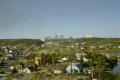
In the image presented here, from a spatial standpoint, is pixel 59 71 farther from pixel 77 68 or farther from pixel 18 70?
pixel 18 70

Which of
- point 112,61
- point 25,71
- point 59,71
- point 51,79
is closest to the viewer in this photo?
point 51,79

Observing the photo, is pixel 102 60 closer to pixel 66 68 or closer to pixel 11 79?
pixel 66 68

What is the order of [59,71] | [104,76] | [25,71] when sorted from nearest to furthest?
[104,76], [59,71], [25,71]

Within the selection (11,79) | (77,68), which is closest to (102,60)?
(77,68)

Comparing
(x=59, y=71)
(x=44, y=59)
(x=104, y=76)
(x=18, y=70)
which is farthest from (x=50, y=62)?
(x=104, y=76)

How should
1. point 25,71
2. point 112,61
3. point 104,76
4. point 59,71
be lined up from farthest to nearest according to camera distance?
point 112,61 < point 25,71 < point 59,71 < point 104,76

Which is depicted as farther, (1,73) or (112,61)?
(112,61)

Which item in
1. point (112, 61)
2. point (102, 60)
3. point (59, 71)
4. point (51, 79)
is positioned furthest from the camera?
point (112, 61)

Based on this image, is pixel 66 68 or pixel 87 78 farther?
pixel 66 68
